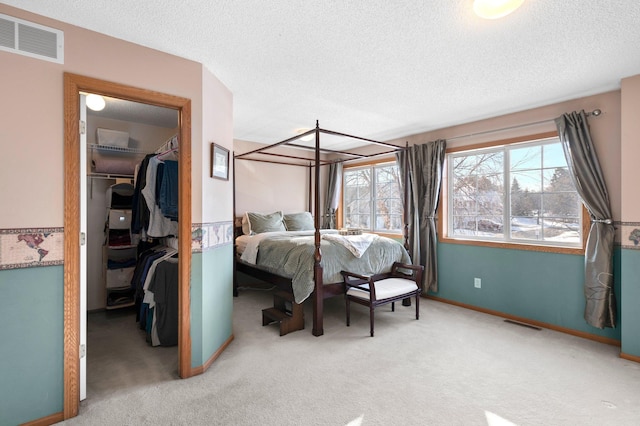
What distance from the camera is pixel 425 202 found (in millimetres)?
4203

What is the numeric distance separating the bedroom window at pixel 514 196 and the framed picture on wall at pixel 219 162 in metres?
2.97

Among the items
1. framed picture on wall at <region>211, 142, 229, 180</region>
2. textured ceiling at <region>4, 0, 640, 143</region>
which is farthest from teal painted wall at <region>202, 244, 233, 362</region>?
textured ceiling at <region>4, 0, 640, 143</region>

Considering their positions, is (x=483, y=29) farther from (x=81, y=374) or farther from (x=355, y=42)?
(x=81, y=374)

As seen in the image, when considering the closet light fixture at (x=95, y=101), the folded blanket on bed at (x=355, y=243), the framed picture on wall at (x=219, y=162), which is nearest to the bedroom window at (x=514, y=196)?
the folded blanket on bed at (x=355, y=243)

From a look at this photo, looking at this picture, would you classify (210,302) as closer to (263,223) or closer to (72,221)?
(72,221)

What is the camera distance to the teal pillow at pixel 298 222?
514cm

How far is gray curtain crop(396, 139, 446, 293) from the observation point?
411cm

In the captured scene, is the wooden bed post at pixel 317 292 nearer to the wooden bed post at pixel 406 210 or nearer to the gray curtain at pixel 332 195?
the wooden bed post at pixel 406 210

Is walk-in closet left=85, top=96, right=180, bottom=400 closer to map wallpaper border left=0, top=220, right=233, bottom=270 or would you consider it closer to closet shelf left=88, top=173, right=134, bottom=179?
closet shelf left=88, top=173, right=134, bottom=179

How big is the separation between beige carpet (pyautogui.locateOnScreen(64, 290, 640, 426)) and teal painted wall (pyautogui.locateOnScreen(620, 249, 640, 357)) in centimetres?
16

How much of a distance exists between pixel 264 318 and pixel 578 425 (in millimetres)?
2619

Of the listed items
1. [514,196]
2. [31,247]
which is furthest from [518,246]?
[31,247]

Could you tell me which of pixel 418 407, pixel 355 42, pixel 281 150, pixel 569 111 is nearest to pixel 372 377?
pixel 418 407

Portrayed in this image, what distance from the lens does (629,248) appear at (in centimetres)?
259
